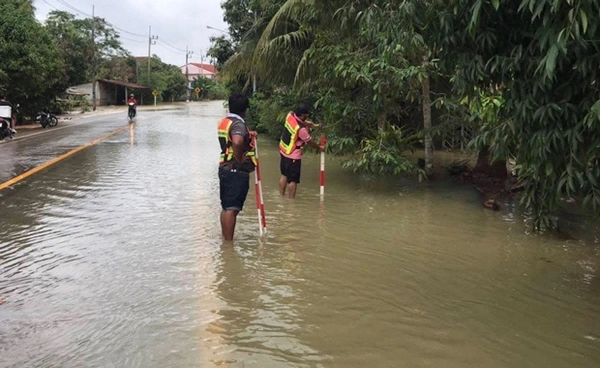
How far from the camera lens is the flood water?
12.2ft

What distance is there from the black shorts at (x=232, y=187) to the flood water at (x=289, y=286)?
512 mm

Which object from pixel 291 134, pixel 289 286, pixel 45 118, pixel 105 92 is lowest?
pixel 289 286

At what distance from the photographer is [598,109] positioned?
2.86 metres

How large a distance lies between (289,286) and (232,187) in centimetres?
152

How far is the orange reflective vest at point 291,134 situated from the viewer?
8.95m

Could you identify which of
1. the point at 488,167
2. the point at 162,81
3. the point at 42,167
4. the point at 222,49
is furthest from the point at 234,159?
the point at 162,81

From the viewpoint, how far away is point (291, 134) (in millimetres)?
9023

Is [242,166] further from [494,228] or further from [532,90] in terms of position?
[494,228]

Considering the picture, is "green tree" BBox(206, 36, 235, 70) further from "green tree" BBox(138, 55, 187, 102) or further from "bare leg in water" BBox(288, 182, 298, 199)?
"green tree" BBox(138, 55, 187, 102)

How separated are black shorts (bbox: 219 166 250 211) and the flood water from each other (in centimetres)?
51

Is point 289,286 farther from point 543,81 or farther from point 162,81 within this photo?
point 162,81

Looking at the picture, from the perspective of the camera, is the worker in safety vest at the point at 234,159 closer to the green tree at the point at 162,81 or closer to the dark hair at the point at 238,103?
→ the dark hair at the point at 238,103

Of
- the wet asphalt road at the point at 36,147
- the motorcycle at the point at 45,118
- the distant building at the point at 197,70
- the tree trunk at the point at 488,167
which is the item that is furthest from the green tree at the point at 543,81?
the distant building at the point at 197,70

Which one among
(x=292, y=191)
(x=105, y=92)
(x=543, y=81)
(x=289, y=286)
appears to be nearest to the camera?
(x=543, y=81)
